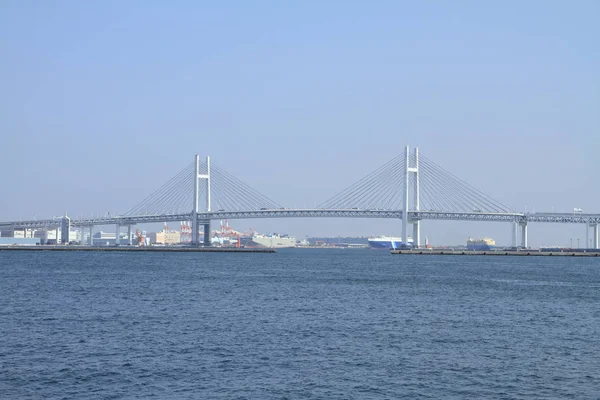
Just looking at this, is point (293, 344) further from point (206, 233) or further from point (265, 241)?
point (265, 241)

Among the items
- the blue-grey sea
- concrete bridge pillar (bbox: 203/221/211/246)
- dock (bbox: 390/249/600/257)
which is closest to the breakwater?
dock (bbox: 390/249/600/257)

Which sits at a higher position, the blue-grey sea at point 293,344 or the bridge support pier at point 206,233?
the bridge support pier at point 206,233

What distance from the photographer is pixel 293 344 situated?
16.3 m

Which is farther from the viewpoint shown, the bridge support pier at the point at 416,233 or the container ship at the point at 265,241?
the container ship at the point at 265,241

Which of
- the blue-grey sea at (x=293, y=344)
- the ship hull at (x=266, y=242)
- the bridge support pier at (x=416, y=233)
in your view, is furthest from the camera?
the ship hull at (x=266, y=242)

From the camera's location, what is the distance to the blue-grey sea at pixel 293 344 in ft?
41.3

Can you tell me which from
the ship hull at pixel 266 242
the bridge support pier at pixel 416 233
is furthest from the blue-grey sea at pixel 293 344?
the ship hull at pixel 266 242

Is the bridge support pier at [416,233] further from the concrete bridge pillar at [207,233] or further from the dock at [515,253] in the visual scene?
the concrete bridge pillar at [207,233]

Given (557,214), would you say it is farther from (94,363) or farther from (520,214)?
(94,363)

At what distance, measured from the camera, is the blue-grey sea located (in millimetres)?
12586

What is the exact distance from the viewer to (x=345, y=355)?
15164 mm

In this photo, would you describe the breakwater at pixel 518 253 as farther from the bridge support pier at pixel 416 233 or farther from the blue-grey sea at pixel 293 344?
the blue-grey sea at pixel 293 344

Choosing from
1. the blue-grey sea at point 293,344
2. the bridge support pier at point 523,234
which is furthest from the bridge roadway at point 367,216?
the blue-grey sea at point 293,344

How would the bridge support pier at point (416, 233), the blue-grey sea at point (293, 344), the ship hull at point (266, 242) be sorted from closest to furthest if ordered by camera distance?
the blue-grey sea at point (293, 344)
the bridge support pier at point (416, 233)
the ship hull at point (266, 242)
